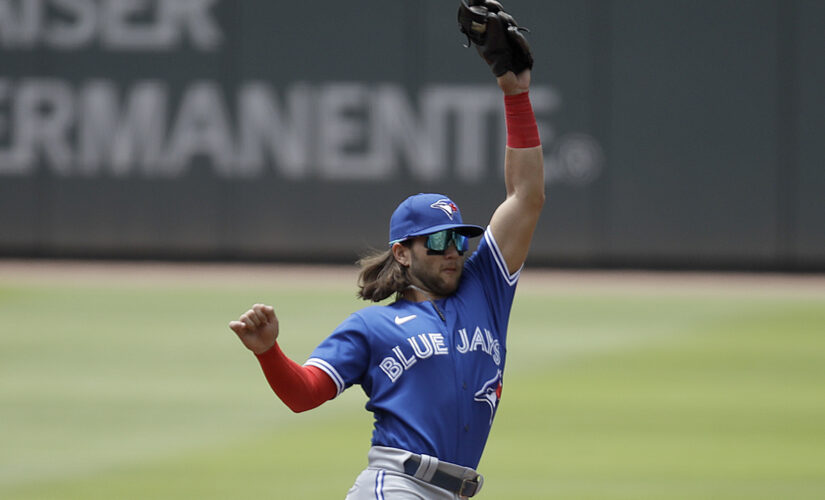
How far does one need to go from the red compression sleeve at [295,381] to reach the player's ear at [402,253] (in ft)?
2.08

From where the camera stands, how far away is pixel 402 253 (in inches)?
204

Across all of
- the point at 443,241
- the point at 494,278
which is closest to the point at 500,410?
the point at 494,278

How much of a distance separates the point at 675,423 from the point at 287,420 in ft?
10.5

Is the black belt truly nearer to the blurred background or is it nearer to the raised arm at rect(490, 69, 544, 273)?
the raised arm at rect(490, 69, 544, 273)

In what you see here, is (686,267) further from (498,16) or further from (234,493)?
(498,16)

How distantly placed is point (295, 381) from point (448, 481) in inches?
28.6

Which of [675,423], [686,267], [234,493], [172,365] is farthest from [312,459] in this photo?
[686,267]

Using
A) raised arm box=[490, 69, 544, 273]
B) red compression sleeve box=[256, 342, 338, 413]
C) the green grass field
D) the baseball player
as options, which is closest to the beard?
the baseball player

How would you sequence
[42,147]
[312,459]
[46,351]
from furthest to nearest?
1. [42,147]
2. [46,351]
3. [312,459]

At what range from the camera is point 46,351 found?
525 inches

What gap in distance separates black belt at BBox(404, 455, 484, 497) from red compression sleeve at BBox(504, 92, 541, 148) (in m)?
1.45

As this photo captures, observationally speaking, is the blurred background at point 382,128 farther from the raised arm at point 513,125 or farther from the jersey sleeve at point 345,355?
the jersey sleeve at point 345,355

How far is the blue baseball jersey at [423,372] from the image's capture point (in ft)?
15.9

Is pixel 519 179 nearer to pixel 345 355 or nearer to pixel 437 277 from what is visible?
pixel 437 277
